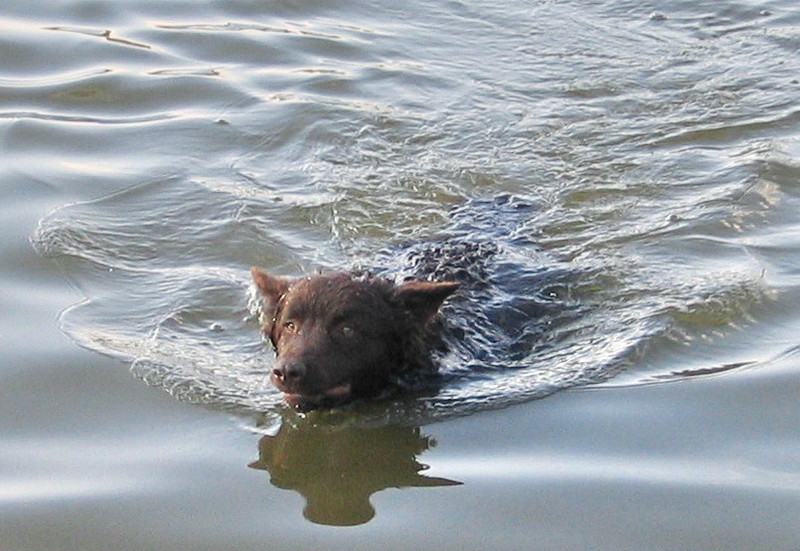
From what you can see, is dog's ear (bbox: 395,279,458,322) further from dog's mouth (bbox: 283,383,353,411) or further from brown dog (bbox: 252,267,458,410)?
dog's mouth (bbox: 283,383,353,411)

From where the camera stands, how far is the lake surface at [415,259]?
6.12 m

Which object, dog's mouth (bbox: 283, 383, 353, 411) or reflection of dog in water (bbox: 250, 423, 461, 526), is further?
dog's mouth (bbox: 283, 383, 353, 411)

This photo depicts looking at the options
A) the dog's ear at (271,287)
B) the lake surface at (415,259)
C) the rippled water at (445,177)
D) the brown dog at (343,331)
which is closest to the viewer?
the lake surface at (415,259)

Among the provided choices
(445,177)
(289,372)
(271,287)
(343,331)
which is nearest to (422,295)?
(343,331)

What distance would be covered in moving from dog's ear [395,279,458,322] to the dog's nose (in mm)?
927

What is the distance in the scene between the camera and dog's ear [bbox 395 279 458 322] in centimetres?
751

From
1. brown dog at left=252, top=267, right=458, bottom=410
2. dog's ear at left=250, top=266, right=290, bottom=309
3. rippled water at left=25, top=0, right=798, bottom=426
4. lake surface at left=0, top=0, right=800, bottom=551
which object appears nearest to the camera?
lake surface at left=0, top=0, right=800, bottom=551

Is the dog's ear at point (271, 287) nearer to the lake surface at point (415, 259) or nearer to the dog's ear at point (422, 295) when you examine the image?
the lake surface at point (415, 259)

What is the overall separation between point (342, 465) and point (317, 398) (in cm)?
47

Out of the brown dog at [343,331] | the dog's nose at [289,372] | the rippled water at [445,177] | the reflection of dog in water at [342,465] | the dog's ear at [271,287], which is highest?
the rippled water at [445,177]

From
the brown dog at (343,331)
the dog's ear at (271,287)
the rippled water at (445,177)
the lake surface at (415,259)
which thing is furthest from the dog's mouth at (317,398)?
Answer: the dog's ear at (271,287)

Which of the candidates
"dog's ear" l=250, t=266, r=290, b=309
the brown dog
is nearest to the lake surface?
the brown dog

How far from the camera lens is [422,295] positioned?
755 cm

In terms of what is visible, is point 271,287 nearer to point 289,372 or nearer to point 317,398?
point 317,398
